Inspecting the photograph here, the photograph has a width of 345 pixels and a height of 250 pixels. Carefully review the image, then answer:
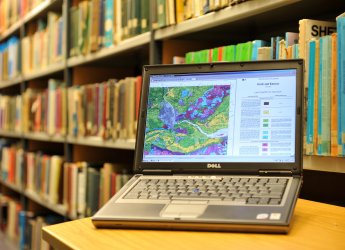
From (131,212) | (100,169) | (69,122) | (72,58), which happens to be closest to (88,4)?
(72,58)

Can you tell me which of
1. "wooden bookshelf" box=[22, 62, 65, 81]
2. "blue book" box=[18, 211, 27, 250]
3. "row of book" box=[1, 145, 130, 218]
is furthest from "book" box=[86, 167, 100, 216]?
"blue book" box=[18, 211, 27, 250]

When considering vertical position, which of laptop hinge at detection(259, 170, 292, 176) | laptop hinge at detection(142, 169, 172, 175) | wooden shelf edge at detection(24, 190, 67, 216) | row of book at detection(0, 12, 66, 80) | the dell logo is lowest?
wooden shelf edge at detection(24, 190, 67, 216)

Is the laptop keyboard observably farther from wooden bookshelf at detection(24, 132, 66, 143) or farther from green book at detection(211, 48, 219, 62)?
wooden bookshelf at detection(24, 132, 66, 143)

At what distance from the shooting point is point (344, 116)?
98cm

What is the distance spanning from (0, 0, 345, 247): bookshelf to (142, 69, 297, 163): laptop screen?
0.22 meters

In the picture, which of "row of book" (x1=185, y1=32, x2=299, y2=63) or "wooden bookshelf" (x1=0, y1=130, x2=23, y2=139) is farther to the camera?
"wooden bookshelf" (x1=0, y1=130, x2=23, y2=139)

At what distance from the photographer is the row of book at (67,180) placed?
202cm

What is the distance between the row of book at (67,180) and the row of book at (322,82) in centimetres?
97

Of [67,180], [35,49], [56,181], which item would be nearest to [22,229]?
[56,181]

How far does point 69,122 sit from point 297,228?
1857mm

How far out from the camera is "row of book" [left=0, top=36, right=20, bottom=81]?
137 inches

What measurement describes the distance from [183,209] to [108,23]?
4.65 feet

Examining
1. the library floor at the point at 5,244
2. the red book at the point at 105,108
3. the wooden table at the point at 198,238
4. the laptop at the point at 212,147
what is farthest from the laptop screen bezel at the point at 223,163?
the library floor at the point at 5,244

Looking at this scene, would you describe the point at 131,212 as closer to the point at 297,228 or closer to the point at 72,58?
the point at 297,228
